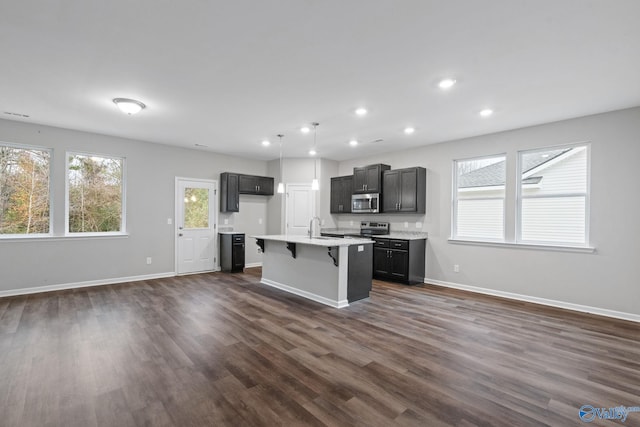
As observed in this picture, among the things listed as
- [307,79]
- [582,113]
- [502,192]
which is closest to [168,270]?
[307,79]

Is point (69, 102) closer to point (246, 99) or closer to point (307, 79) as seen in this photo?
point (246, 99)

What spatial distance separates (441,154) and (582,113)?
2.12m

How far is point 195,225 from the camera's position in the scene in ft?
22.0

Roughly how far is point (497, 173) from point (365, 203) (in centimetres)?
260

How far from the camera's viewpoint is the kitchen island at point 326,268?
4371 mm

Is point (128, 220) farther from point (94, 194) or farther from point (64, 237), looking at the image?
point (64, 237)

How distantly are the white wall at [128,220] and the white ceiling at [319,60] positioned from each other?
0.71 meters

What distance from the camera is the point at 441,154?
5848 millimetres

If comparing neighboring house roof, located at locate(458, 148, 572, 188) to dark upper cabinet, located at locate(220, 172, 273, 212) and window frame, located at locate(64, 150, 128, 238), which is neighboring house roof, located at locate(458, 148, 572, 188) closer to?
dark upper cabinet, located at locate(220, 172, 273, 212)

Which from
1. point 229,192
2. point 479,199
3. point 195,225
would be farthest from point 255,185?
point 479,199

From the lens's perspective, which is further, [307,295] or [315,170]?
[315,170]

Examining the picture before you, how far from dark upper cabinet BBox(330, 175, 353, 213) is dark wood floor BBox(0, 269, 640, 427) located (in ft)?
10.6

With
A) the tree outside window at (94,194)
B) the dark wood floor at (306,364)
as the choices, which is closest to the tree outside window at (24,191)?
the tree outside window at (94,194)

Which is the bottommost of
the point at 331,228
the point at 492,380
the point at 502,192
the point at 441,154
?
the point at 492,380
